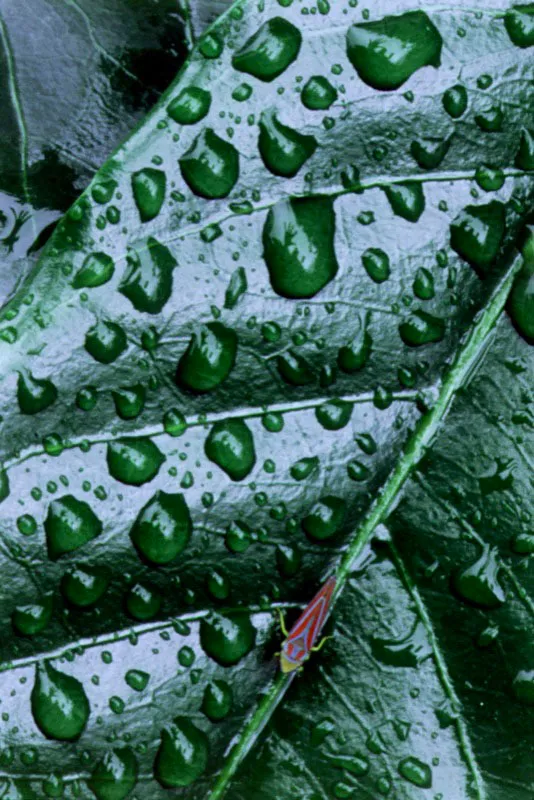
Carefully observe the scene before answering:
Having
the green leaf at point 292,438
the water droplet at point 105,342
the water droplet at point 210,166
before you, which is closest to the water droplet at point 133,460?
the green leaf at point 292,438

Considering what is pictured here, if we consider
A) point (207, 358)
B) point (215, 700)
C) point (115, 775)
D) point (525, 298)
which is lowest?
point (115, 775)

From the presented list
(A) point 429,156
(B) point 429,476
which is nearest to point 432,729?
(B) point 429,476

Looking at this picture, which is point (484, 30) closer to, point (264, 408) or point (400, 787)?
point (264, 408)

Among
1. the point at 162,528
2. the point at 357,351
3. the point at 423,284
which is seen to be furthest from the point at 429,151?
the point at 162,528

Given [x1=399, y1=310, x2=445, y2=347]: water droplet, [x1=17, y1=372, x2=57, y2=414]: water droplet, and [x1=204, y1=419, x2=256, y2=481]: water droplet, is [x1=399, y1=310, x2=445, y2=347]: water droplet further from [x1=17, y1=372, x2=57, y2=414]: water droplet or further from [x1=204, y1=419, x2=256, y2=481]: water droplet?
[x1=17, y1=372, x2=57, y2=414]: water droplet

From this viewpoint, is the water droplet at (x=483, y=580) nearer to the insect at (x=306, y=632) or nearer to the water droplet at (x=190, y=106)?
the insect at (x=306, y=632)

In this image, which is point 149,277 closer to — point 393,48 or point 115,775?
point 393,48

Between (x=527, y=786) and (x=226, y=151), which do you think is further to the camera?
(x=527, y=786)
